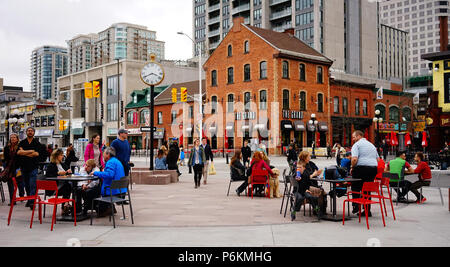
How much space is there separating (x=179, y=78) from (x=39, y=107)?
1291 inches

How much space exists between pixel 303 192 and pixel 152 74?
375 inches

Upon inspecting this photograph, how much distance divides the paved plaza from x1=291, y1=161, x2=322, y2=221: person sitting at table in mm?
264

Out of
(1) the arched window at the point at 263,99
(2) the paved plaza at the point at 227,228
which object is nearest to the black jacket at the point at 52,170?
(2) the paved plaza at the point at 227,228

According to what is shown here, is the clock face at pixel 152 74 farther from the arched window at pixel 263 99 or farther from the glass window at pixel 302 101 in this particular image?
the glass window at pixel 302 101

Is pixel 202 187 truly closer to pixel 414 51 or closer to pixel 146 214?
pixel 146 214

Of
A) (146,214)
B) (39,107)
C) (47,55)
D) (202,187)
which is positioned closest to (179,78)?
(39,107)

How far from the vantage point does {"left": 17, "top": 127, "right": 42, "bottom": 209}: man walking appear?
33.7 feet

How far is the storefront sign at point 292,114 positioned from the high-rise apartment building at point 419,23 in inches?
4419

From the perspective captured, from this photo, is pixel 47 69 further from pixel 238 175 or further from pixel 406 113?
pixel 238 175

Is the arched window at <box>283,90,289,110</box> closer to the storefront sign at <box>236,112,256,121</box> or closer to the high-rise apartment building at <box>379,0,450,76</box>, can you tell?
the storefront sign at <box>236,112,256,121</box>

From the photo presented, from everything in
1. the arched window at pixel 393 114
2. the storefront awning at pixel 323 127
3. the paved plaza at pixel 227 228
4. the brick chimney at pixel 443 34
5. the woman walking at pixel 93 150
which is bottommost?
the paved plaza at pixel 227 228

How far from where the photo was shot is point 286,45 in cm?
4534

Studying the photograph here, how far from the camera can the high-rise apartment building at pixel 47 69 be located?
157750mm
